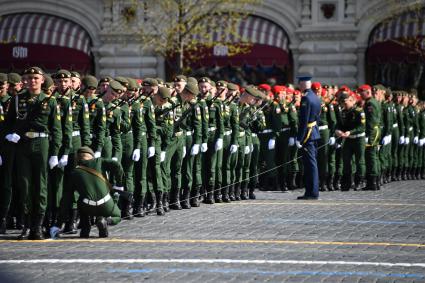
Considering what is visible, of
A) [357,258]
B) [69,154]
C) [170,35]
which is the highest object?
[170,35]

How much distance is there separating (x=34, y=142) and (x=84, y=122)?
1.00 m

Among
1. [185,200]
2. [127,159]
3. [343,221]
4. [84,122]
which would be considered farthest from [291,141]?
[84,122]

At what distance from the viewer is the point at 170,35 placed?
3466 cm

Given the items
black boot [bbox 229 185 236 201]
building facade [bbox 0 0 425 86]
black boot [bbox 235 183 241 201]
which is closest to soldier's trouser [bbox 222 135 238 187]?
black boot [bbox 229 185 236 201]

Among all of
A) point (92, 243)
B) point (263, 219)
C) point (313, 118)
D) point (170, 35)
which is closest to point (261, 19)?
point (170, 35)

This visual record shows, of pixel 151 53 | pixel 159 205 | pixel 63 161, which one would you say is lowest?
pixel 159 205

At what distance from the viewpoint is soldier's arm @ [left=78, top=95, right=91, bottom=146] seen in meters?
14.9

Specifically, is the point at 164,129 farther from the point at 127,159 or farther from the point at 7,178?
the point at 7,178

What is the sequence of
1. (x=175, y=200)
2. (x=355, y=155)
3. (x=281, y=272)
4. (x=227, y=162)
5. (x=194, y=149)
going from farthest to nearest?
(x=355, y=155), (x=227, y=162), (x=194, y=149), (x=175, y=200), (x=281, y=272)

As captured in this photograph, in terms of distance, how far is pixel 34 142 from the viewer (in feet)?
46.3

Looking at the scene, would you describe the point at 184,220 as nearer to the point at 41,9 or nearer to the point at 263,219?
the point at 263,219

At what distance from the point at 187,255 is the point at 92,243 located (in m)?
1.40

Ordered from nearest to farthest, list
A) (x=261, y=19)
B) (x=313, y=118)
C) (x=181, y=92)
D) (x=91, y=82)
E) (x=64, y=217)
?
(x=64, y=217) → (x=91, y=82) → (x=181, y=92) → (x=313, y=118) → (x=261, y=19)

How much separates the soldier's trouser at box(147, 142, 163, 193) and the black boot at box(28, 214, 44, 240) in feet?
10.0
